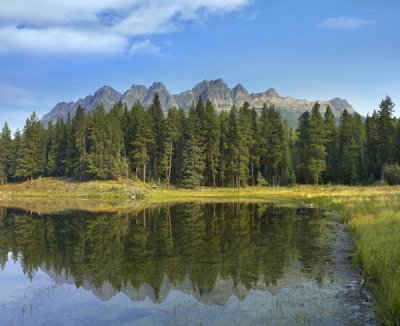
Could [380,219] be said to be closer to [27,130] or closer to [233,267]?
[233,267]

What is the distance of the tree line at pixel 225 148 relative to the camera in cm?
8444

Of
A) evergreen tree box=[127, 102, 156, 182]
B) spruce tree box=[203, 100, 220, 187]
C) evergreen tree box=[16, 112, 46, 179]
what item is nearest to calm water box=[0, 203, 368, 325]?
spruce tree box=[203, 100, 220, 187]

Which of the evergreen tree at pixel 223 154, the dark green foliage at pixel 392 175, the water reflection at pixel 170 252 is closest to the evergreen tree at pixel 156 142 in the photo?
the evergreen tree at pixel 223 154

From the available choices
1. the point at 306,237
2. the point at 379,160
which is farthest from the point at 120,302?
the point at 379,160

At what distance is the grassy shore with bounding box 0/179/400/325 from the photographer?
40.1ft

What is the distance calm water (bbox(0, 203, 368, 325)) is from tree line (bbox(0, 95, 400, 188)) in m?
54.0

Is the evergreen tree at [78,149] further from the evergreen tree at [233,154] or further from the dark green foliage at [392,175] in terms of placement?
the dark green foliage at [392,175]

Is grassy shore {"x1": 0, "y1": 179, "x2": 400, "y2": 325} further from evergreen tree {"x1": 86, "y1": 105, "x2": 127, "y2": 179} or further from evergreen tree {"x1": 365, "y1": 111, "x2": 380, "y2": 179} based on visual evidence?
evergreen tree {"x1": 365, "y1": 111, "x2": 380, "y2": 179}

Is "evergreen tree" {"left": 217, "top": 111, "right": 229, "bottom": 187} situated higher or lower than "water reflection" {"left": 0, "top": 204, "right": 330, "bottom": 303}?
higher

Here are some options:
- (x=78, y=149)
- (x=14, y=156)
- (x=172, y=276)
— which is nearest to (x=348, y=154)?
(x=78, y=149)

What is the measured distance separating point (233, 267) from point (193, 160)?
6593cm

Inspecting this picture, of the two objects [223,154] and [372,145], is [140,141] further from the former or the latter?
[372,145]

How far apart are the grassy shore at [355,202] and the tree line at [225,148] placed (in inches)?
232

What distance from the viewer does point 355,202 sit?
132 ft
